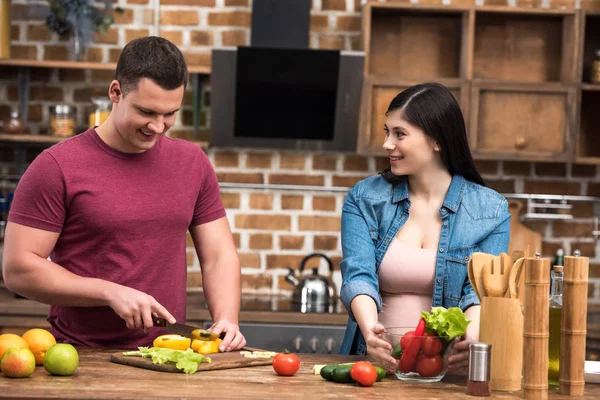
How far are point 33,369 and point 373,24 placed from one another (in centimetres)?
276

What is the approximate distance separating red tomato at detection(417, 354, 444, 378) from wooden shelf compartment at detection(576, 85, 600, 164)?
2.55 metres

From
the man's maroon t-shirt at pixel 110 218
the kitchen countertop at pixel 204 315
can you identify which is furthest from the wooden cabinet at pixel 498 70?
the man's maroon t-shirt at pixel 110 218

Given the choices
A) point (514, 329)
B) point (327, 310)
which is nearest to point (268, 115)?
point (327, 310)

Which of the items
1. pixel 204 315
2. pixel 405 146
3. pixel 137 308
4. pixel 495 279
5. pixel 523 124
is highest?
pixel 523 124

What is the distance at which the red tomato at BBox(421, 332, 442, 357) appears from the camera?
206cm

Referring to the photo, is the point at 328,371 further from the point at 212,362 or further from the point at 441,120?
the point at 441,120

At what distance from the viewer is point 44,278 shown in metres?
2.34

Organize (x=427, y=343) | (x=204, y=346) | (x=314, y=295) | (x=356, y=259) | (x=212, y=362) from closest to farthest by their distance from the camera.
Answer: (x=427, y=343), (x=212, y=362), (x=204, y=346), (x=356, y=259), (x=314, y=295)

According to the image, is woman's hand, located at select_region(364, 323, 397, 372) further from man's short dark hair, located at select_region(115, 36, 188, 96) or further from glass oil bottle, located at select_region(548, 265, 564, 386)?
man's short dark hair, located at select_region(115, 36, 188, 96)

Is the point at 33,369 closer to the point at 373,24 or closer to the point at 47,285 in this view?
the point at 47,285

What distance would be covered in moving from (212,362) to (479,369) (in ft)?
2.06

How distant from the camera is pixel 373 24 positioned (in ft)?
14.3

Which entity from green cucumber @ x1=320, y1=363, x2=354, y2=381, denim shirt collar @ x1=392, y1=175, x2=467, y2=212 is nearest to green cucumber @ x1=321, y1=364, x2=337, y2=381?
green cucumber @ x1=320, y1=363, x2=354, y2=381

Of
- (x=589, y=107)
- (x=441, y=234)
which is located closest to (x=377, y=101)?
(x=589, y=107)
